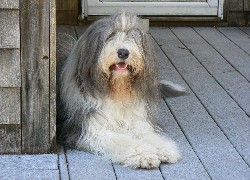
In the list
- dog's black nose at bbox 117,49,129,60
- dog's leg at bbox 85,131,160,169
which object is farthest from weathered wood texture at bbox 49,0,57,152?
dog's black nose at bbox 117,49,129,60

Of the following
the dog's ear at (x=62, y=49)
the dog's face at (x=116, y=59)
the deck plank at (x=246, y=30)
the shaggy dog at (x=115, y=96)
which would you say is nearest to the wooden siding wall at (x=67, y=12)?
the deck plank at (x=246, y=30)

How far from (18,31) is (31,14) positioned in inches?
4.6

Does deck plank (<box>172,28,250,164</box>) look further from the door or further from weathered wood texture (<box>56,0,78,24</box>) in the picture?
weathered wood texture (<box>56,0,78,24</box>)

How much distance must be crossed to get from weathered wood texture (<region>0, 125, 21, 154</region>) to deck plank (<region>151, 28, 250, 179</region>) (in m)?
1.04

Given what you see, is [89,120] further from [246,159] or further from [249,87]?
[249,87]

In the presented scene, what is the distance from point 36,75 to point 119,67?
0.46m

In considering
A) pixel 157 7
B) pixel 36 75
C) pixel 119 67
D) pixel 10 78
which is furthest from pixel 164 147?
pixel 157 7

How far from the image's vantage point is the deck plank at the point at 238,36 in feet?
24.2

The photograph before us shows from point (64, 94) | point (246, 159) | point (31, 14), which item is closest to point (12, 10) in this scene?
point (31, 14)

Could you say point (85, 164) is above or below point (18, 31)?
below

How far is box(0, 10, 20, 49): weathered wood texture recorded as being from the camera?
14.4 ft

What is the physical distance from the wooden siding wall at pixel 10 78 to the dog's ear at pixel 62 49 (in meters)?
0.55

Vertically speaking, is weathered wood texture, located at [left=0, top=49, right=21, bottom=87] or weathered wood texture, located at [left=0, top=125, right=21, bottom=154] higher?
weathered wood texture, located at [left=0, top=49, right=21, bottom=87]

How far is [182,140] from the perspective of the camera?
4.93 meters
